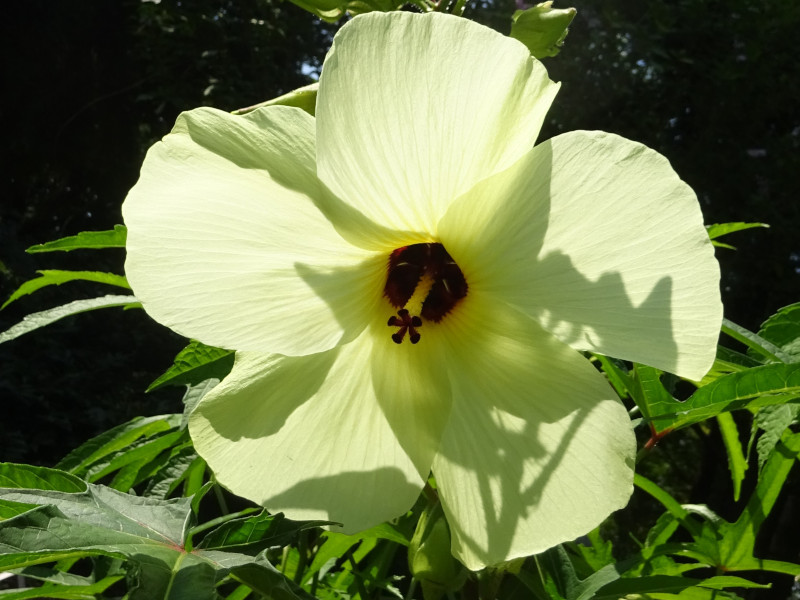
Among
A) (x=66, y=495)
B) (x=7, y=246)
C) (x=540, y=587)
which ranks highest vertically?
(x=66, y=495)

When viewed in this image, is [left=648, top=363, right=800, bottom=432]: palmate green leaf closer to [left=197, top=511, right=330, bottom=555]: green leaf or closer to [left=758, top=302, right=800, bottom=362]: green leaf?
[left=758, top=302, right=800, bottom=362]: green leaf

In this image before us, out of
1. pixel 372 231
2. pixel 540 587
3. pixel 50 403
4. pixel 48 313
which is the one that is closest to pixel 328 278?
pixel 372 231

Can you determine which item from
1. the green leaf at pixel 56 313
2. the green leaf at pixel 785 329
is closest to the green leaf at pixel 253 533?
the green leaf at pixel 56 313

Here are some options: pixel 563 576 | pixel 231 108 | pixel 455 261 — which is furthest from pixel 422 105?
pixel 231 108

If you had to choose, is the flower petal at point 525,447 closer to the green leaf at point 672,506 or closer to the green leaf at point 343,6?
the green leaf at point 343,6

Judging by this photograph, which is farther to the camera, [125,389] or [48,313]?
[125,389]

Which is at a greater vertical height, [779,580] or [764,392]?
[764,392]

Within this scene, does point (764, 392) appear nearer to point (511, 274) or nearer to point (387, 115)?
point (511, 274)
